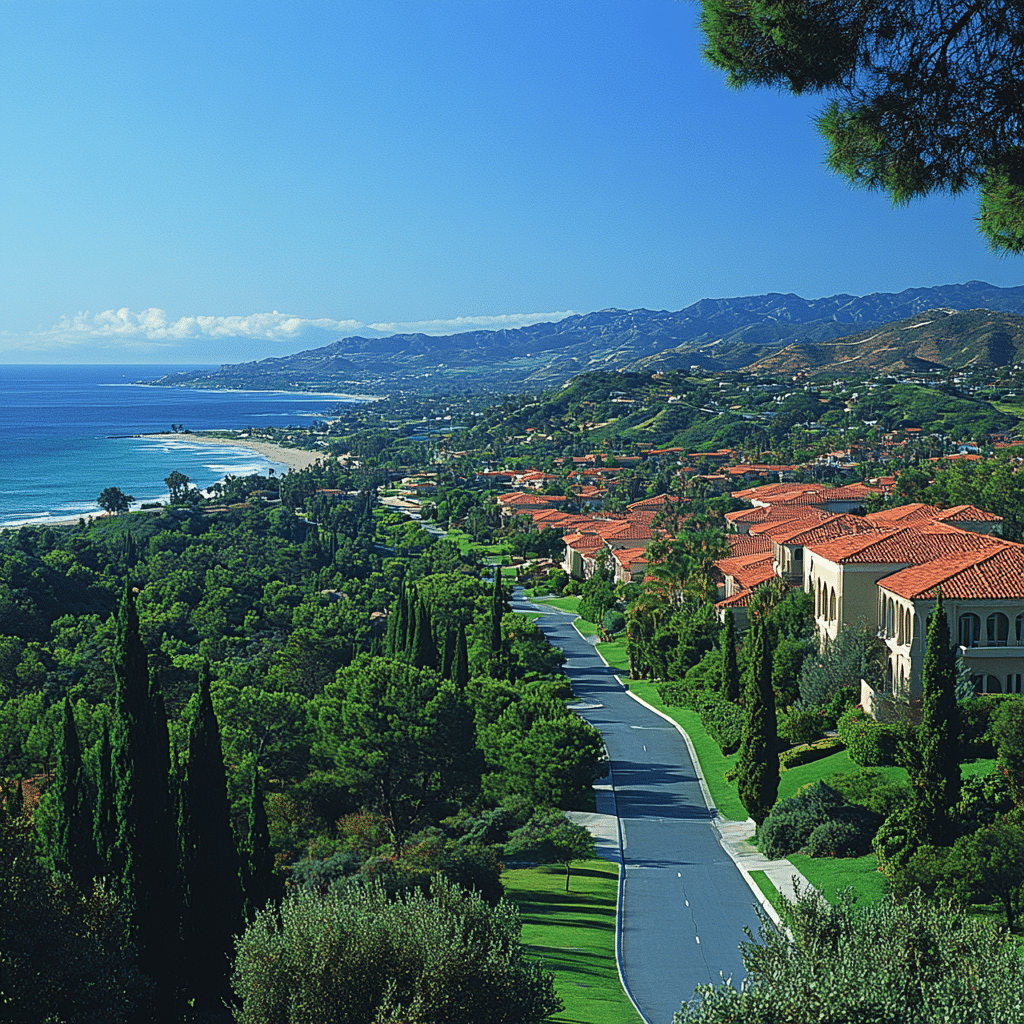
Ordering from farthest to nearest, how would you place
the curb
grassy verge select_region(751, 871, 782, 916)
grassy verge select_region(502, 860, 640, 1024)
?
grassy verge select_region(751, 871, 782, 916) < the curb < grassy verge select_region(502, 860, 640, 1024)

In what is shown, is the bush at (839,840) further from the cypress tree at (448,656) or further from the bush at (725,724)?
the cypress tree at (448,656)

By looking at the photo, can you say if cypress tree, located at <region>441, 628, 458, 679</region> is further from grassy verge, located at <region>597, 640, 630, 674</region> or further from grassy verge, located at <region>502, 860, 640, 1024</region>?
grassy verge, located at <region>502, 860, 640, 1024</region>

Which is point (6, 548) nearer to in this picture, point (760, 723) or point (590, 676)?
point (590, 676)

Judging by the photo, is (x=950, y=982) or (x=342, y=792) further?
(x=342, y=792)

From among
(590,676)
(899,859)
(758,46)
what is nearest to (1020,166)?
(758,46)

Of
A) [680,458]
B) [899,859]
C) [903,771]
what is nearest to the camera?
[899,859]

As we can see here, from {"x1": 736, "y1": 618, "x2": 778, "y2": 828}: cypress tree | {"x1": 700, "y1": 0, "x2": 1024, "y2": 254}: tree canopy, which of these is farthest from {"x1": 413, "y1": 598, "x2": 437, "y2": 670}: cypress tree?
{"x1": 700, "y1": 0, "x2": 1024, "y2": 254}: tree canopy

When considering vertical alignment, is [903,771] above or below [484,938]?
below
